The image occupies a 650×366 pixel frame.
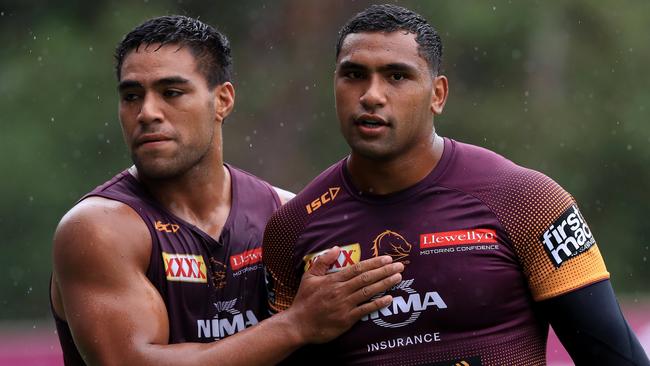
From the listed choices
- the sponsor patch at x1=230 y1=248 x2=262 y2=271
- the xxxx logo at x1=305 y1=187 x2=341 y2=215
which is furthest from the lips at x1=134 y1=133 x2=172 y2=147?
the xxxx logo at x1=305 y1=187 x2=341 y2=215

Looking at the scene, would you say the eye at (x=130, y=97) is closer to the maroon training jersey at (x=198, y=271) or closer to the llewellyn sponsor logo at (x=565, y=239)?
the maroon training jersey at (x=198, y=271)

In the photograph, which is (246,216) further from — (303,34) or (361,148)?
(303,34)

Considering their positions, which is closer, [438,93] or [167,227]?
[438,93]

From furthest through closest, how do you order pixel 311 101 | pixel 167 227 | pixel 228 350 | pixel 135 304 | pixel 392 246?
pixel 311 101, pixel 167 227, pixel 135 304, pixel 228 350, pixel 392 246

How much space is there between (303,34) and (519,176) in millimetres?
14625

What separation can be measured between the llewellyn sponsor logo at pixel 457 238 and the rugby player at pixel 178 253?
0.15 metres

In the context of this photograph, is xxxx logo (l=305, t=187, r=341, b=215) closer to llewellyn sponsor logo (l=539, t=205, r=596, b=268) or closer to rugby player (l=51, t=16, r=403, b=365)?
rugby player (l=51, t=16, r=403, b=365)

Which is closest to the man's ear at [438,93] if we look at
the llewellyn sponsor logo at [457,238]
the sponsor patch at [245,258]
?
the llewellyn sponsor logo at [457,238]

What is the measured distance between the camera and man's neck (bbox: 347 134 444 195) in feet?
17.1

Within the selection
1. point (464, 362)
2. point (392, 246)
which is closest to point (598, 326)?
point (464, 362)

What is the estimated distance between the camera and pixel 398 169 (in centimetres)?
521

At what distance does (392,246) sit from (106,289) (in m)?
1.20

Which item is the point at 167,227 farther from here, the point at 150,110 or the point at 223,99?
the point at 223,99

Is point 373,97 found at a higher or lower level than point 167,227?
higher
